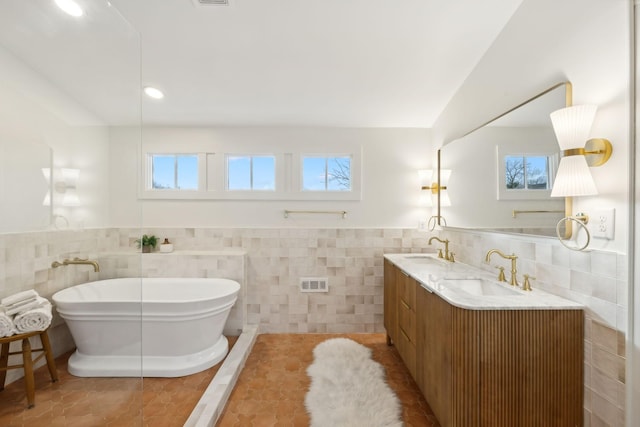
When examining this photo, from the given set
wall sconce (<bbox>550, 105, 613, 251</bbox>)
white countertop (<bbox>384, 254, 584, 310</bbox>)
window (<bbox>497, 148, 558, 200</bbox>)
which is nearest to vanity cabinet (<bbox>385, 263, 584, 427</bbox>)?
white countertop (<bbox>384, 254, 584, 310</bbox>)

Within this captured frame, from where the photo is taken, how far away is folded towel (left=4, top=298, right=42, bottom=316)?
98 centimetres

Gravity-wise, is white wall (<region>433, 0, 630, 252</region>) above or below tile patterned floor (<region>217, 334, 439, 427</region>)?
above

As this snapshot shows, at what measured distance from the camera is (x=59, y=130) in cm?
112

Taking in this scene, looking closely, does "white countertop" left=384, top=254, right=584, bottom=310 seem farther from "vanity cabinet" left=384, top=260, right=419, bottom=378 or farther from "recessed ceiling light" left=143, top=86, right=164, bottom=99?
"recessed ceiling light" left=143, top=86, right=164, bottom=99

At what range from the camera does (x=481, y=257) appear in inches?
78.3

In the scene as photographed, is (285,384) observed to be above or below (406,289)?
below

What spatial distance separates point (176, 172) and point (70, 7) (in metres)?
1.82

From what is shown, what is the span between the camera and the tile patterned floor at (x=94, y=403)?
1000mm

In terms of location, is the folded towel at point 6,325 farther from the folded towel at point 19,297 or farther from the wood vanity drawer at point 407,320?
the wood vanity drawer at point 407,320

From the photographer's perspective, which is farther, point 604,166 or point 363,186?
point 363,186

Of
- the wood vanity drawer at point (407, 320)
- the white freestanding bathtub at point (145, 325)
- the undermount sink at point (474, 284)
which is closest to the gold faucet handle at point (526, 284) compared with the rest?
the undermount sink at point (474, 284)

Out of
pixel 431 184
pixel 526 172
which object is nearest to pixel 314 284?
pixel 431 184

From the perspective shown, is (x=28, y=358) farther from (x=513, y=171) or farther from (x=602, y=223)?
(x=513, y=171)

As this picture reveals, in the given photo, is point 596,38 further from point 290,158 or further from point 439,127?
point 290,158
